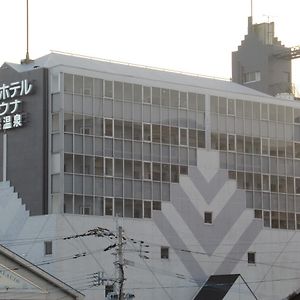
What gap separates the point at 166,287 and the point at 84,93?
16.9 metres

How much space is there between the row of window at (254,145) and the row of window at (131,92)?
329 centimetres

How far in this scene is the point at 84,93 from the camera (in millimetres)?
83312

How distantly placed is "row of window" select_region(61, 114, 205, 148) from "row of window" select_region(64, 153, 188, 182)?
1.96 m

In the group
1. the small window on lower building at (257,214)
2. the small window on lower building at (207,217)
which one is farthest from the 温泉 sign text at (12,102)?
the small window on lower building at (257,214)

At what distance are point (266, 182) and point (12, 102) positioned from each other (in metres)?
24.1

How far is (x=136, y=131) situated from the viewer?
Result: 86000 mm

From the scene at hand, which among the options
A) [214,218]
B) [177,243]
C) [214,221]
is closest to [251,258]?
[214,221]

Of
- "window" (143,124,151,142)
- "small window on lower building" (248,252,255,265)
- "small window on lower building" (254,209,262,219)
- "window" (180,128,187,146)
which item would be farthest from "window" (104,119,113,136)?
"small window on lower building" (248,252,255,265)

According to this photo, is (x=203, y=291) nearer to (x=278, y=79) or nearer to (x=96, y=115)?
(x=96, y=115)

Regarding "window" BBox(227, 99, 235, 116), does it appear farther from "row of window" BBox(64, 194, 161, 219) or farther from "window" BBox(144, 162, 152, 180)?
"row of window" BBox(64, 194, 161, 219)

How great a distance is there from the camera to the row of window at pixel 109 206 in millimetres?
81812

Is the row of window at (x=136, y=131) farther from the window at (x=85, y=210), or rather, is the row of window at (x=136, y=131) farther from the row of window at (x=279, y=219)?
the row of window at (x=279, y=219)

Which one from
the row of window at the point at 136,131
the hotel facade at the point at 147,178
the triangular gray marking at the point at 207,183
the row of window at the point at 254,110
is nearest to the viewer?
the hotel facade at the point at 147,178

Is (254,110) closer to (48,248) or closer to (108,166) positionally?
(108,166)
